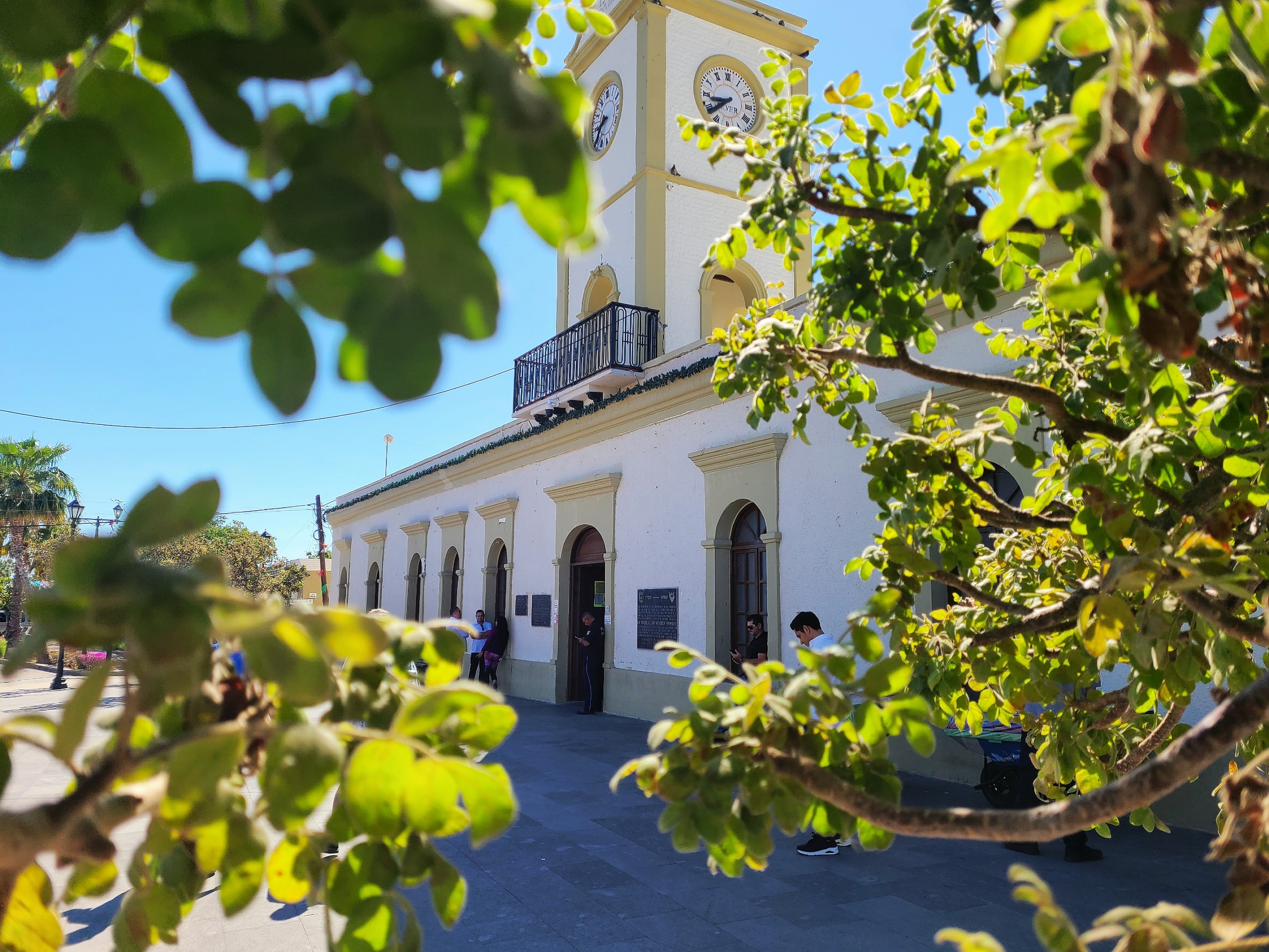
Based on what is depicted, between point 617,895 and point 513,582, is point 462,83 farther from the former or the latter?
point 513,582

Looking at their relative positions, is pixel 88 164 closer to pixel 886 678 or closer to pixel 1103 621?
pixel 886 678

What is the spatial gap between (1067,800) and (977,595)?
137 centimetres

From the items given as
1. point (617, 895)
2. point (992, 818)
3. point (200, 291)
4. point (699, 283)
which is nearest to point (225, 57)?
point (200, 291)

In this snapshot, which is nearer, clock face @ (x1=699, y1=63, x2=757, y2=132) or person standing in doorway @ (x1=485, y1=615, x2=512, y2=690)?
clock face @ (x1=699, y1=63, x2=757, y2=132)

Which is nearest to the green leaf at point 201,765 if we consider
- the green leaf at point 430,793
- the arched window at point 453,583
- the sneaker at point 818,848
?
the green leaf at point 430,793

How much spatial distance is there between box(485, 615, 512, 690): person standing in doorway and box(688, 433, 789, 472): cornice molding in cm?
586

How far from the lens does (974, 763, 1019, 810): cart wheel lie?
659 centimetres

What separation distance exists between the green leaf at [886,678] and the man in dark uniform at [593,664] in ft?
38.6

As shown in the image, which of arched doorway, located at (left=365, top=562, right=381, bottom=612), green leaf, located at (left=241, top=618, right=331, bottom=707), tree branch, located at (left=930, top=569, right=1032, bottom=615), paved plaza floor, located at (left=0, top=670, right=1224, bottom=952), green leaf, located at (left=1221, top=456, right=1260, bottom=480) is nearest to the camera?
green leaf, located at (left=241, top=618, right=331, bottom=707)

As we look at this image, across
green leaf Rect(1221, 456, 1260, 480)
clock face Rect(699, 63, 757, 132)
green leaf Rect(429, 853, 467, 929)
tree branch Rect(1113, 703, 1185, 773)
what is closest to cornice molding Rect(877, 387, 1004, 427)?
tree branch Rect(1113, 703, 1185, 773)

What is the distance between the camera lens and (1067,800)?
3.27ft

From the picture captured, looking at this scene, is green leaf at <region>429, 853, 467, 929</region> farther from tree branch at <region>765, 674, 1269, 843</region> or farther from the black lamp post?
the black lamp post

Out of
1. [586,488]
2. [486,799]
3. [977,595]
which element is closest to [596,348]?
[586,488]

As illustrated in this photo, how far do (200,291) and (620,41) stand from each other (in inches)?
620
